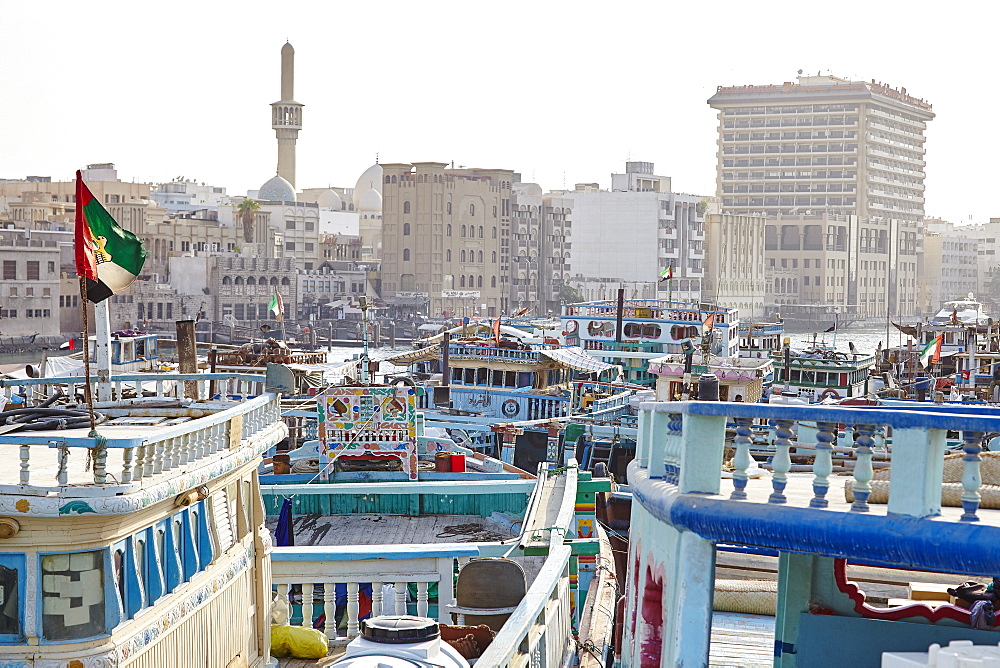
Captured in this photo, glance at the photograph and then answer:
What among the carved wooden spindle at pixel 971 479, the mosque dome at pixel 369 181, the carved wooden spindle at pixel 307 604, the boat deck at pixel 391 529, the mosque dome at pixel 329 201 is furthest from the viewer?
the mosque dome at pixel 369 181

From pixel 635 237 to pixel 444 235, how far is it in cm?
1636

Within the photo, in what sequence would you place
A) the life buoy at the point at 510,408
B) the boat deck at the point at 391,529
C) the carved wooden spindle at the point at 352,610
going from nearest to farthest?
the carved wooden spindle at the point at 352,610
the boat deck at the point at 391,529
the life buoy at the point at 510,408

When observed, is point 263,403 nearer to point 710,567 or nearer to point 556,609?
point 556,609

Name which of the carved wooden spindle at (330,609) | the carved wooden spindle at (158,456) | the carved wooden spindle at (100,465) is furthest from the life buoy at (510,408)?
the carved wooden spindle at (100,465)

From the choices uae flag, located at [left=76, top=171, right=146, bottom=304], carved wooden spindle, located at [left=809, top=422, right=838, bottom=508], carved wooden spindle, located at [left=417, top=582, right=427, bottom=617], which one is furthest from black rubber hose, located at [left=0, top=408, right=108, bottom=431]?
carved wooden spindle, located at [left=809, top=422, right=838, bottom=508]

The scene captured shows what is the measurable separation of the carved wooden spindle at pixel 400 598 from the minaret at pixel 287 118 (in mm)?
96348

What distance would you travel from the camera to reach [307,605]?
8023mm

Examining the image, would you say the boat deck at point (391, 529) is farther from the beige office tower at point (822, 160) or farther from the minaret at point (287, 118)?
the beige office tower at point (822, 160)

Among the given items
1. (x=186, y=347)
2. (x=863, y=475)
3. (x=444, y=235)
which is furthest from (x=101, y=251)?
(x=444, y=235)

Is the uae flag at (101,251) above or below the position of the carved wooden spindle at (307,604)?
above

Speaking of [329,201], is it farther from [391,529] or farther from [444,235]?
[391,529]

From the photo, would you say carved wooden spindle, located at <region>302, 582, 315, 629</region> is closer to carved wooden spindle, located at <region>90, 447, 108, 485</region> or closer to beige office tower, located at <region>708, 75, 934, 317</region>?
carved wooden spindle, located at <region>90, 447, 108, 485</region>

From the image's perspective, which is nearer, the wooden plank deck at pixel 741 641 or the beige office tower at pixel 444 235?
the wooden plank deck at pixel 741 641

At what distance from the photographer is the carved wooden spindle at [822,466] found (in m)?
3.96
